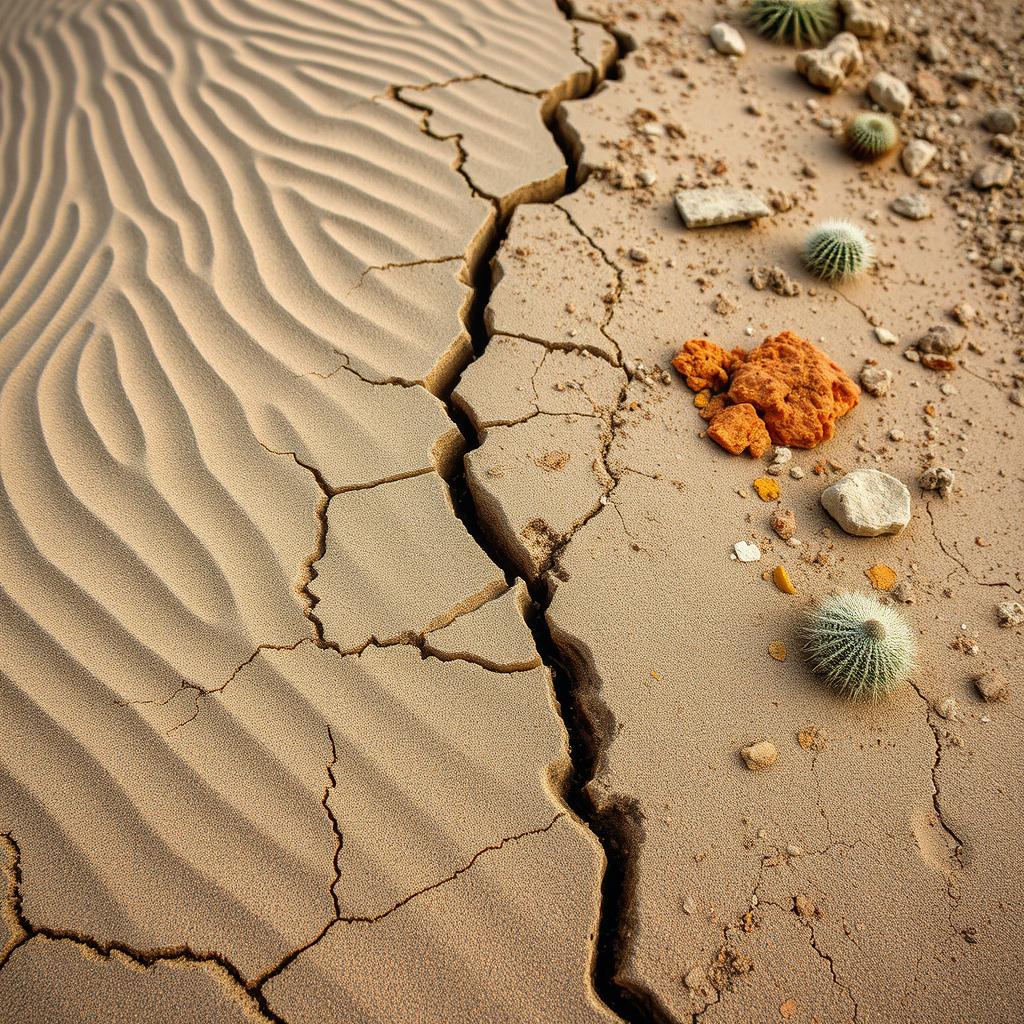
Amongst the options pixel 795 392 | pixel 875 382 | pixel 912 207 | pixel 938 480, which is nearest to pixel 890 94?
pixel 912 207

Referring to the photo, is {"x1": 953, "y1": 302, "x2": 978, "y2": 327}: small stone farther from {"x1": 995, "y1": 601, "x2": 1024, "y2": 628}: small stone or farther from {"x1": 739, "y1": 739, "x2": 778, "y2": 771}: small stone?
{"x1": 739, "y1": 739, "x2": 778, "y2": 771}: small stone

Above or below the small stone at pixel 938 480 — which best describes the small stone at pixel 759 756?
below

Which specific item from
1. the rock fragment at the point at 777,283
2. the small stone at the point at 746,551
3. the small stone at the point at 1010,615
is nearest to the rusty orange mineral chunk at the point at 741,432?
the small stone at the point at 746,551

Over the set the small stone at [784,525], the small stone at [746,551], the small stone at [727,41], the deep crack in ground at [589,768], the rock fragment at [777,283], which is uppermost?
the small stone at [727,41]

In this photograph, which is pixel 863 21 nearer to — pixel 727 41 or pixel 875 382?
pixel 727 41

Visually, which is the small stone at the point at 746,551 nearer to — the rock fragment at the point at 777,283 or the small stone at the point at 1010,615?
the small stone at the point at 1010,615

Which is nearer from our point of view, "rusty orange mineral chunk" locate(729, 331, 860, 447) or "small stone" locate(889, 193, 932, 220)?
"rusty orange mineral chunk" locate(729, 331, 860, 447)

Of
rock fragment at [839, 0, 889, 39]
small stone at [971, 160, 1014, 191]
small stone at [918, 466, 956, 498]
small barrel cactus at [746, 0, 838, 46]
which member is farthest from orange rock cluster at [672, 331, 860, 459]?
rock fragment at [839, 0, 889, 39]
